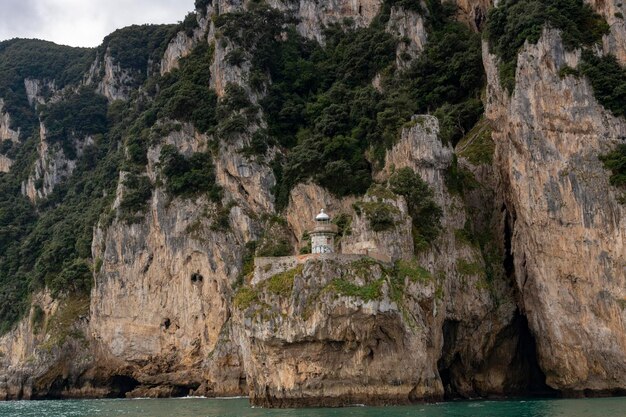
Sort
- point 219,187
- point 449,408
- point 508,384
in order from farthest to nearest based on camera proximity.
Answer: point 219,187
point 508,384
point 449,408

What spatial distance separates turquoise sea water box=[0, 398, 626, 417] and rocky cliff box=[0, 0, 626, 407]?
2295 mm

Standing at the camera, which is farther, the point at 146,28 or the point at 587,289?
the point at 146,28

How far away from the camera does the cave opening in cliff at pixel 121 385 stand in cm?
6247

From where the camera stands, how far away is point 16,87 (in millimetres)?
104312

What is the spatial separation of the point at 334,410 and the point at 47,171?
54.9m

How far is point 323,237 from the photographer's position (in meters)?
46.2

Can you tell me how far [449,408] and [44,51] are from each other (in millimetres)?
87992

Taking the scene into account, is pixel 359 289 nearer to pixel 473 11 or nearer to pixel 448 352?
pixel 448 352

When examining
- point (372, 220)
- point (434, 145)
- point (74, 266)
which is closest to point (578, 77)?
point (434, 145)

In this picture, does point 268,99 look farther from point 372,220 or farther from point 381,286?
point 381,286

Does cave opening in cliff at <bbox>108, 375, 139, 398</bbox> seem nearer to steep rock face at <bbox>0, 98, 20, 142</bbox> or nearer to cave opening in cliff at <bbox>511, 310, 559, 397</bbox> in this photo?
cave opening in cliff at <bbox>511, 310, 559, 397</bbox>

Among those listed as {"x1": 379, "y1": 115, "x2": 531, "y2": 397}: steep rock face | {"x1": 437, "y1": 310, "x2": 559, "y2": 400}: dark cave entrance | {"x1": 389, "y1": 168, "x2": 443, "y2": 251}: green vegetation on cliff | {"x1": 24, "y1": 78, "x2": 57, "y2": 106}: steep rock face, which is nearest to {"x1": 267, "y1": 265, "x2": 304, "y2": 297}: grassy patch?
{"x1": 379, "y1": 115, "x2": 531, "y2": 397}: steep rock face

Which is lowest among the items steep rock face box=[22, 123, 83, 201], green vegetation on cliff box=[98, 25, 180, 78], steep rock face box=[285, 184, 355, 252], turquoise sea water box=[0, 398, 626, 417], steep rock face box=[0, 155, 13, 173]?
turquoise sea water box=[0, 398, 626, 417]

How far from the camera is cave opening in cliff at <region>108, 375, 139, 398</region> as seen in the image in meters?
62.5
